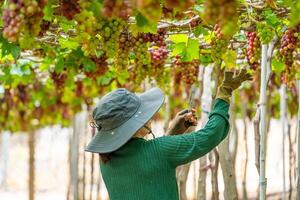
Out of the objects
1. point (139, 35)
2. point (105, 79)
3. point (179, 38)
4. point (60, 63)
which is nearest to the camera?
point (139, 35)

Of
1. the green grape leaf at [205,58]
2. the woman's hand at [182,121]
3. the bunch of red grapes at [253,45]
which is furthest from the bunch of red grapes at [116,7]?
the green grape leaf at [205,58]

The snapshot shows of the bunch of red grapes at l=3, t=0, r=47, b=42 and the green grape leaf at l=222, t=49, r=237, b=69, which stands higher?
the green grape leaf at l=222, t=49, r=237, b=69

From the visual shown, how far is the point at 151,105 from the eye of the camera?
259 cm

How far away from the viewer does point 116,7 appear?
1266 millimetres

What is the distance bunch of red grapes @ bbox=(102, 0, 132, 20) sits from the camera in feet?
4.15

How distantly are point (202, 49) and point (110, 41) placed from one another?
6.83 feet

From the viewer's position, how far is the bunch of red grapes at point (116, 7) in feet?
4.15

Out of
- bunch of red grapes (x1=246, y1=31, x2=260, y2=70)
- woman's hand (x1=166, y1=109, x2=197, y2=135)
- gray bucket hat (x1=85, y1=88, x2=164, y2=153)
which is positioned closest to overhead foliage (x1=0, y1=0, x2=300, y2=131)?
bunch of red grapes (x1=246, y1=31, x2=260, y2=70)

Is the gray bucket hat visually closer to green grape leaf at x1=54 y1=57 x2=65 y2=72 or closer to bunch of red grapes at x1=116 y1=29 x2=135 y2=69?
bunch of red grapes at x1=116 y1=29 x2=135 y2=69

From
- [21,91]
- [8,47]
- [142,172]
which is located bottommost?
[142,172]

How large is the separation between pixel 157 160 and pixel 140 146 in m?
0.09

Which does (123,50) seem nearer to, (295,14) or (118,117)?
(118,117)

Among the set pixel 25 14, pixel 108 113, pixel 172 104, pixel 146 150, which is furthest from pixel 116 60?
pixel 172 104

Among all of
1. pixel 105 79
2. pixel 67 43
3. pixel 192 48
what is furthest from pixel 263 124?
pixel 105 79
